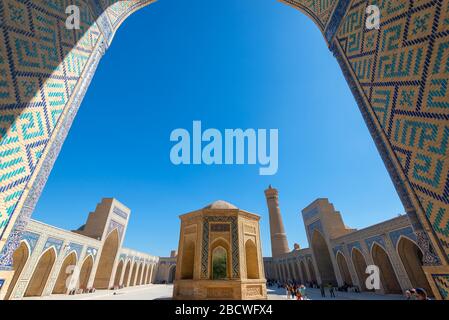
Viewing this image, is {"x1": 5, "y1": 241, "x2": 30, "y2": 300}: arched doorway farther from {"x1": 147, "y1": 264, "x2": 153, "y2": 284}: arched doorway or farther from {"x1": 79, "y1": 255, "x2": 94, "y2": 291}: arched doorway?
{"x1": 147, "y1": 264, "x2": 153, "y2": 284}: arched doorway

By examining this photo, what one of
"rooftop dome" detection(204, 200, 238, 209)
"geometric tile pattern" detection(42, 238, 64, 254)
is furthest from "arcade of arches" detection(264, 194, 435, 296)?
"geometric tile pattern" detection(42, 238, 64, 254)

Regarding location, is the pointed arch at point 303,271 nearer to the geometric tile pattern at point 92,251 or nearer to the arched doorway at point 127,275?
the arched doorway at point 127,275

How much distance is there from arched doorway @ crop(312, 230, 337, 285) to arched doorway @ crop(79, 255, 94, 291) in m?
18.0

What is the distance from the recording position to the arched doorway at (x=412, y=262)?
10805 millimetres

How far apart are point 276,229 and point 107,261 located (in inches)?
782

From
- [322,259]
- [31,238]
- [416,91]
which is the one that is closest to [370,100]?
[416,91]

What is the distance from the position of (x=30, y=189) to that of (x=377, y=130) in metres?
4.90

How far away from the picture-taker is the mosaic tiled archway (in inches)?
95.4

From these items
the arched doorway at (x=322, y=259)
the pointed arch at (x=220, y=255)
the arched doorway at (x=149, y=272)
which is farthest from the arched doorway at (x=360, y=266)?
the arched doorway at (x=149, y=272)

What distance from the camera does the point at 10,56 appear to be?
8.34ft

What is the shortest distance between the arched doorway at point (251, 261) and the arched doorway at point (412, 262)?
292 inches
